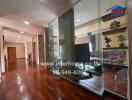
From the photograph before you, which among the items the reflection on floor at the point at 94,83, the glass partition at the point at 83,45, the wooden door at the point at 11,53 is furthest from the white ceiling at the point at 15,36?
the reflection on floor at the point at 94,83

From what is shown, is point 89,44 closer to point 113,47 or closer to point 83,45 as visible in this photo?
point 83,45

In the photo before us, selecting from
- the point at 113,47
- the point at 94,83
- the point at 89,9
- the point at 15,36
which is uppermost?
the point at 15,36

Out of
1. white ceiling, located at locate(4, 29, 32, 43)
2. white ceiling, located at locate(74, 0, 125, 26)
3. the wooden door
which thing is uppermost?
white ceiling, located at locate(4, 29, 32, 43)

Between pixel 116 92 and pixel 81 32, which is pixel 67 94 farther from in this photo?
pixel 81 32

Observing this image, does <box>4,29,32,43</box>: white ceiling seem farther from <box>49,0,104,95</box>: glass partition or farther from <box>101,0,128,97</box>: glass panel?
<box>101,0,128,97</box>: glass panel

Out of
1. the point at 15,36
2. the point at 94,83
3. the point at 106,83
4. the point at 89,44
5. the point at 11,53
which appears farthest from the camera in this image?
the point at 11,53

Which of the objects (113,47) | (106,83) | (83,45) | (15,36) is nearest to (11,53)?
(15,36)

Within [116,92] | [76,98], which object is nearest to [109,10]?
[116,92]

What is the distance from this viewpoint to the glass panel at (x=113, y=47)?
375 centimetres

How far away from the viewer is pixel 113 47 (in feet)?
15.4

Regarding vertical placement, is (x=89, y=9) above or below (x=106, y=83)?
above

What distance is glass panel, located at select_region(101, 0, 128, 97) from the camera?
148 inches

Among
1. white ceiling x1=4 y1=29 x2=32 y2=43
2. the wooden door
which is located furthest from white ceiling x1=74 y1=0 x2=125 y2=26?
the wooden door

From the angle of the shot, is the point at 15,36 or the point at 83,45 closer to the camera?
the point at 83,45
